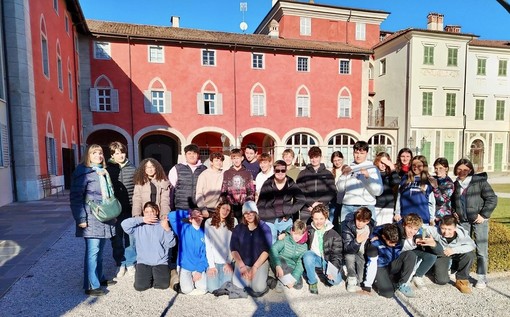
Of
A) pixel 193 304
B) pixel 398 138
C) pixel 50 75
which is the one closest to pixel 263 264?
pixel 193 304

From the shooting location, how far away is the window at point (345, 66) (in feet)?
73.4

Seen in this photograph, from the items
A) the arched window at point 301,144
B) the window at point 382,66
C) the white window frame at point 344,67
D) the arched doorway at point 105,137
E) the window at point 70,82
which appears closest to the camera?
the window at point 70,82

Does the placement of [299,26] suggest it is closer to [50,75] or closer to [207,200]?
[50,75]

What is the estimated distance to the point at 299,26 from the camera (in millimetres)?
24297

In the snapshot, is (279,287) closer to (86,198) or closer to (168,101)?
(86,198)

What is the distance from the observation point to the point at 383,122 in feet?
80.7

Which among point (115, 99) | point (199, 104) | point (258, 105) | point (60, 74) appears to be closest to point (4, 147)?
point (60, 74)

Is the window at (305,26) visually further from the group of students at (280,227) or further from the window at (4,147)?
the group of students at (280,227)

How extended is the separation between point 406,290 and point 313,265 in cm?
125

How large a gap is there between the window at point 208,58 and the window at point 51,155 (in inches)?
443

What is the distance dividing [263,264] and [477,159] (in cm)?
2829

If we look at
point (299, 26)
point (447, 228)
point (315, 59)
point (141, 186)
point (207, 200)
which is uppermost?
point (299, 26)

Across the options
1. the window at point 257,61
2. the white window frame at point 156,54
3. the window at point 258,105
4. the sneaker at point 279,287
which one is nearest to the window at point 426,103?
the window at point 258,105

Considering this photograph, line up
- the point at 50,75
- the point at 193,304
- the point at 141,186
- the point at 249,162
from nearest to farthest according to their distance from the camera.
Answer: the point at 193,304 < the point at 141,186 < the point at 249,162 < the point at 50,75
